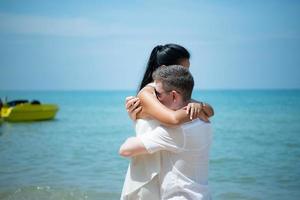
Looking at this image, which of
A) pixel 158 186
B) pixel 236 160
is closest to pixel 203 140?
pixel 158 186

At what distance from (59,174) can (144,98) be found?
7709mm

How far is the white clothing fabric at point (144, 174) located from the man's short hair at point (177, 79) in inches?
7.6

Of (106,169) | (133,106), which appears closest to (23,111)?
(106,169)

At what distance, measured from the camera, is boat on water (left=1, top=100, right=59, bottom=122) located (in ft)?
81.3

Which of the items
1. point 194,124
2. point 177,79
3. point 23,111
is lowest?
point 23,111

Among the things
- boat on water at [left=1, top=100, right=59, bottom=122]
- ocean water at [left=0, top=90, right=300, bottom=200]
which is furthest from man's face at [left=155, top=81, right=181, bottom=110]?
boat on water at [left=1, top=100, right=59, bottom=122]

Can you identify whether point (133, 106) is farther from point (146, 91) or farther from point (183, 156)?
point (183, 156)

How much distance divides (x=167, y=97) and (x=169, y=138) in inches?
7.6

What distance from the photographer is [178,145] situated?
2166 mm

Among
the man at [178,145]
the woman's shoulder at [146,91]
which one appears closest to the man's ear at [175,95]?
the man at [178,145]

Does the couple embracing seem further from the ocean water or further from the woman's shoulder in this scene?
the ocean water

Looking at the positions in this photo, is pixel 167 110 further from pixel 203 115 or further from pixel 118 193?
pixel 118 193

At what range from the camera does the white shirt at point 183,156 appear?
7.10ft

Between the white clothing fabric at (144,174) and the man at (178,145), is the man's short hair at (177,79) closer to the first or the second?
the man at (178,145)
